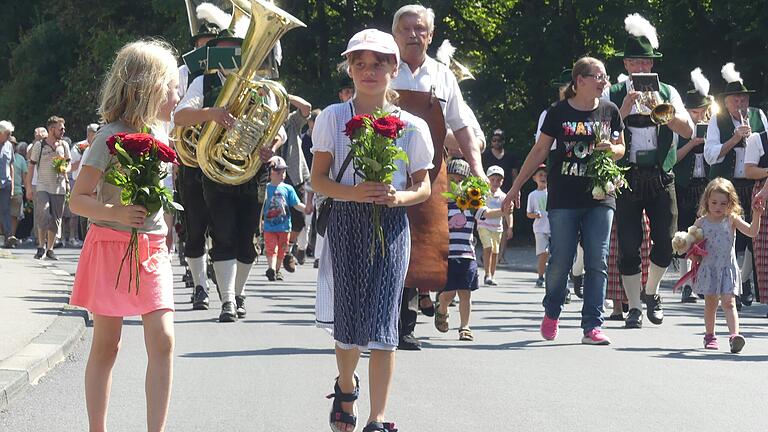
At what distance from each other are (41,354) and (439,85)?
115 inches

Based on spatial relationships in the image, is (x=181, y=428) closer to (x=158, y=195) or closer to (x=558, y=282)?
(x=158, y=195)

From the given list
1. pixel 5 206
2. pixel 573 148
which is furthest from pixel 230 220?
pixel 5 206

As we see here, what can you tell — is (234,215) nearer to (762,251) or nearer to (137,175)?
(762,251)

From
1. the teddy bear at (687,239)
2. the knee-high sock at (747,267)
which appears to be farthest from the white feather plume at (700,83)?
the teddy bear at (687,239)

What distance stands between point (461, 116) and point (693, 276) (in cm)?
263

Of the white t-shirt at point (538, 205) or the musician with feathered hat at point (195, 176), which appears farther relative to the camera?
the white t-shirt at point (538, 205)

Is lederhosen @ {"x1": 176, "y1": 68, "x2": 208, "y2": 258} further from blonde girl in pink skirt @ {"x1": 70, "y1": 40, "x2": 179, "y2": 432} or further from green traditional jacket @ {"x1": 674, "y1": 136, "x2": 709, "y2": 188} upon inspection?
blonde girl in pink skirt @ {"x1": 70, "y1": 40, "x2": 179, "y2": 432}

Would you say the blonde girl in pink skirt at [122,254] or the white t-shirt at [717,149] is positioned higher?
the white t-shirt at [717,149]

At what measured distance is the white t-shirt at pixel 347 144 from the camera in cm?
708

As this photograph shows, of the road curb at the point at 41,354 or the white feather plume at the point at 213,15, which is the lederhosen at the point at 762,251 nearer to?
the white feather plume at the point at 213,15

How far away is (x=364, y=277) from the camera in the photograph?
698cm

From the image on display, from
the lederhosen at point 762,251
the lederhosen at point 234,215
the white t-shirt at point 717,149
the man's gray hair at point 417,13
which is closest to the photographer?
the man's gray hair at point 417,13

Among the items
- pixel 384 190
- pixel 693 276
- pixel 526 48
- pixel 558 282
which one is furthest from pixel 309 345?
pixel 526 48

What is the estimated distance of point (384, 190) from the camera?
6812 mm
